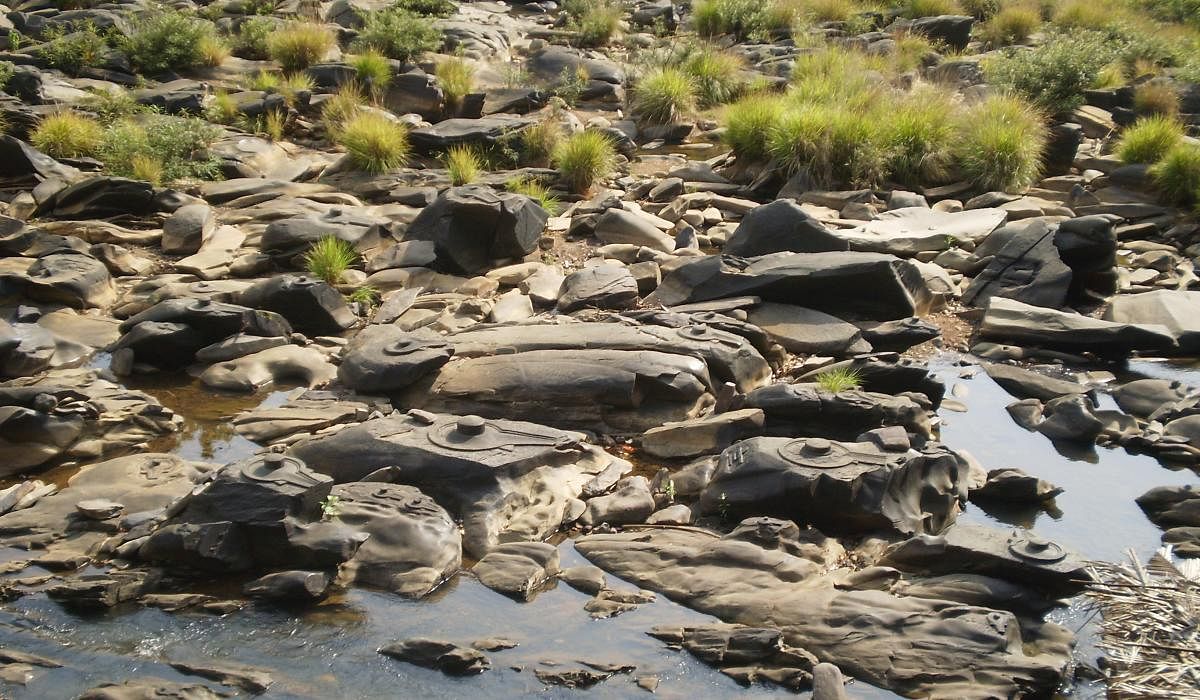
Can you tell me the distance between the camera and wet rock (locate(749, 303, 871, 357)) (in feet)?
25.9

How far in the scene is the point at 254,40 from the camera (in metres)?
17.0

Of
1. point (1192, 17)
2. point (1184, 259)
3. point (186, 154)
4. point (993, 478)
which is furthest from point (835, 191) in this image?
point (1192, 17)

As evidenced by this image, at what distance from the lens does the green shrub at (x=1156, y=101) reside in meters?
14.2

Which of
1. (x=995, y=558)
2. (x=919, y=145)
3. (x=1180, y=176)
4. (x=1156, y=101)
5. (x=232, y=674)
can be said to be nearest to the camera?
(x=232, y=674)

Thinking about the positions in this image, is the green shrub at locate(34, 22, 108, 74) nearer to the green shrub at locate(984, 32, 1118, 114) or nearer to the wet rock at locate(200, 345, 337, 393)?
→ the wet rock at locate(200, 345, 337, 393)

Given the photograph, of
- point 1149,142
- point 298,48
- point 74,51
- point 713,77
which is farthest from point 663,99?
point 74,51

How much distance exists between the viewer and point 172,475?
5969 millimetres

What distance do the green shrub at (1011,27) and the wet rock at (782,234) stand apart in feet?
40.9

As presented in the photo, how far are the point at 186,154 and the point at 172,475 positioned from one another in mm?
6987

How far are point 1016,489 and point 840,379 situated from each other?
1.41 meters

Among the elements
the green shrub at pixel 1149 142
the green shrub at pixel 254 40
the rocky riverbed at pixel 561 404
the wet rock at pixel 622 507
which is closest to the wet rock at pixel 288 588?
the rocky riverbed at pixel 561 404

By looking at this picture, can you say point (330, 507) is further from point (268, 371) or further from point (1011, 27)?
point (1011, 27)

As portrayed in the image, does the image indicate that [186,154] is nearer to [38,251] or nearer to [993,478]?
[38,251]

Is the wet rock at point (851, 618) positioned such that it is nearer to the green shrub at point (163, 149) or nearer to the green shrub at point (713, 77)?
the green shrub at point (163, 149)
